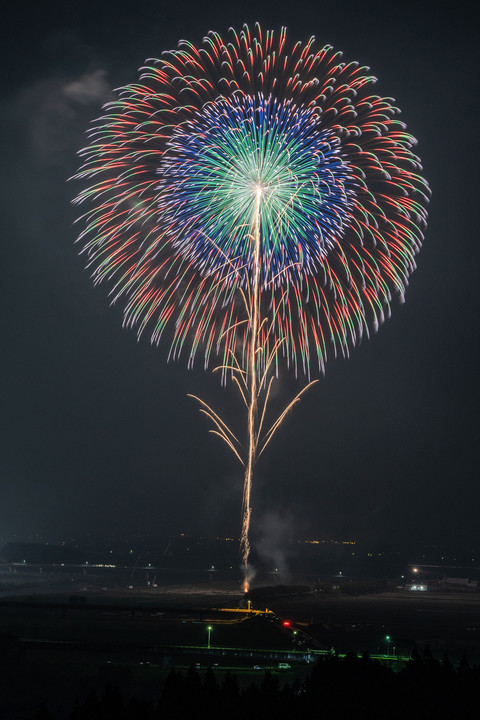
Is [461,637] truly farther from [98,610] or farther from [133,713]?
[133,713]

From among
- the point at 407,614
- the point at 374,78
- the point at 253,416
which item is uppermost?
the point at 374,78

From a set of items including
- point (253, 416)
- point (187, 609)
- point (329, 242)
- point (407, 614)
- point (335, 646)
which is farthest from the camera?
point (407, 614)

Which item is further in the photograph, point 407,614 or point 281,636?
point 407,614

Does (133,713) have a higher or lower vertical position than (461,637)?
lower

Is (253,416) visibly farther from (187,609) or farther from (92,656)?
(187,609)

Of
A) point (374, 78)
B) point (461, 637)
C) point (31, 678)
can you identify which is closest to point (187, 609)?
point (461, 637)

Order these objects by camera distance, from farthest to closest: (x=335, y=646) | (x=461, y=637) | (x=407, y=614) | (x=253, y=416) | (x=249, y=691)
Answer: (x=407, y=614), (x=461, y=637), (x=335, y=646), (x=253, y=416), (x=249, y=691)
